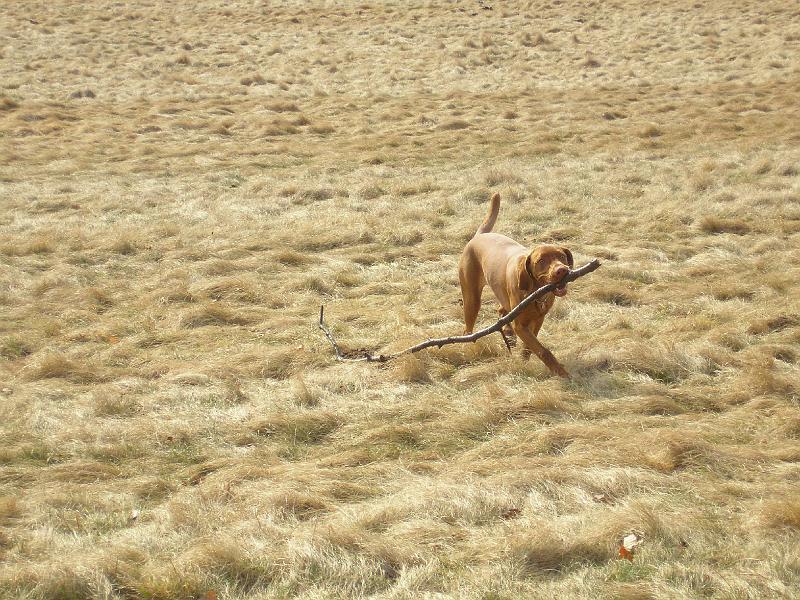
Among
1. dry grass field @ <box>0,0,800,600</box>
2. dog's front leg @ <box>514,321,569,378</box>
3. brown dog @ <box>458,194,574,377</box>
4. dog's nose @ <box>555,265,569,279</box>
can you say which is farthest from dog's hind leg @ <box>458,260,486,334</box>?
dog's nose @ <box>555,265,569,279</box>

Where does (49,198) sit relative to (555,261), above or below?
below

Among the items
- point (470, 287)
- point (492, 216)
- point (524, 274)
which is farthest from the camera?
point (492, 216)

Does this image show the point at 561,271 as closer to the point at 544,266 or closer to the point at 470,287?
the point at 544,266

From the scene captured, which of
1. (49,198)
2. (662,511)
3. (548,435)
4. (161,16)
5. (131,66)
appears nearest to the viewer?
(662,511)

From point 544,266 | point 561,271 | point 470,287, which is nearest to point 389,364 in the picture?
point 470,287

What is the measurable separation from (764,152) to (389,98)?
858cm

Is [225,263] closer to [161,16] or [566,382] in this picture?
[566,382]

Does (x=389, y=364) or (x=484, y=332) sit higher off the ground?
(x=484, y=332)

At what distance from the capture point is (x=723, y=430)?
493 cm

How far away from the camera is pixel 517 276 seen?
228 inches

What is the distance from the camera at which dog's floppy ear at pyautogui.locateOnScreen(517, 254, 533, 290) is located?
5.69 m

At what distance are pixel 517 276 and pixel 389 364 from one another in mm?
1140

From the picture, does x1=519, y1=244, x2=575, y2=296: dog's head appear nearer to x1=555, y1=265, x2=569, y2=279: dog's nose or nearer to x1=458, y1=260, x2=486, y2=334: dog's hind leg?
x1=555, y1=265, x2=569, y2=279: dog's nose

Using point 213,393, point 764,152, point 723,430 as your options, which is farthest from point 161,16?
point 723,430
